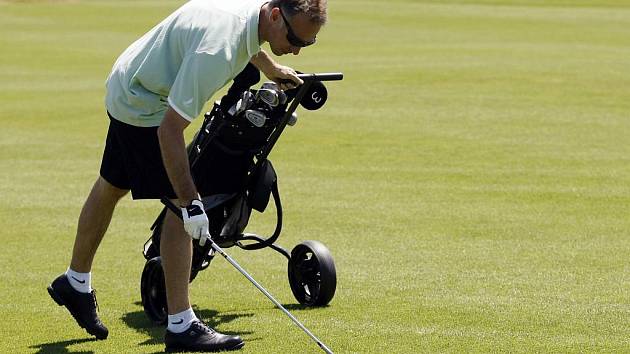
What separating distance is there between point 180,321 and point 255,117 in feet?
3.97

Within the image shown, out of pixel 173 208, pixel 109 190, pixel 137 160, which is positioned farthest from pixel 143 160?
pixel 109 190

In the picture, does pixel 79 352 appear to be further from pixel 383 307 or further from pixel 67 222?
pixel 67 222

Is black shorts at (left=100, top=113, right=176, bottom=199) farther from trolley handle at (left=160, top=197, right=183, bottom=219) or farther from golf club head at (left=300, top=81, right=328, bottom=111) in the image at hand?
golf club head at (left=300, top=81, right=328, bottom=111)

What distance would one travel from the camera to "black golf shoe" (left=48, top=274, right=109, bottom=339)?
22.4 feet

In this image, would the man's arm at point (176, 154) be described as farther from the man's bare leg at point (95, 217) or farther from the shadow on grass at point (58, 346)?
the shadow on grass at point (58, 346)

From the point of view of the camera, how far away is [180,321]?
21.4ft

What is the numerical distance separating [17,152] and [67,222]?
442 centimetres

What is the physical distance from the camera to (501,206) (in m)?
11.2

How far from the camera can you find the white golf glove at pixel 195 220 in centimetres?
605

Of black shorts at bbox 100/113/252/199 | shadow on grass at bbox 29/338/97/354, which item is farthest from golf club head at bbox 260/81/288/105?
shadow on grass at bbox 29/338/97/354

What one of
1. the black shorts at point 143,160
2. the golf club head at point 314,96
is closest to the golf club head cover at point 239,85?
the golf club head at point 314,96

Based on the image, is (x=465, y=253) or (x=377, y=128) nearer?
(x=465, y=253)

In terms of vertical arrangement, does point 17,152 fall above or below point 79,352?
below

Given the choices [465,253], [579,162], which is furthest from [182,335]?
[579,162]
